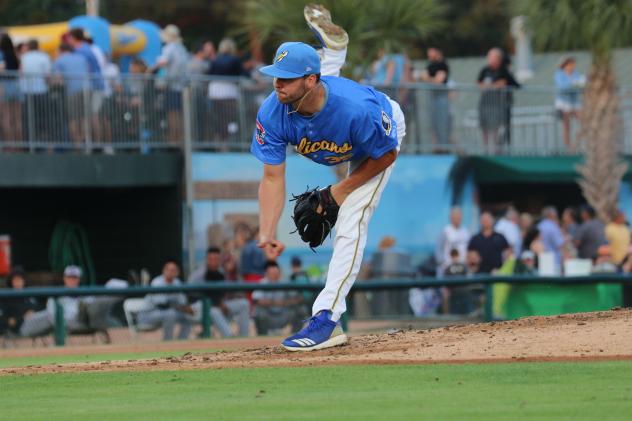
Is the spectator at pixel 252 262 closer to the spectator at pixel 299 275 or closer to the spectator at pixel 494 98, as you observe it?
the spectator at pixel 299 275

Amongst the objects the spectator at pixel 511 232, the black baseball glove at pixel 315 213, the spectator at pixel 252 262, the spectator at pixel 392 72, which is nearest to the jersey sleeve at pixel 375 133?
the black baseball glove at pixel 315 213

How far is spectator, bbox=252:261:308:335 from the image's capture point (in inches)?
630

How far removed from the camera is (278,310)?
53.0ft

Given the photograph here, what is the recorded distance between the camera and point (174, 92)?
20641 mm

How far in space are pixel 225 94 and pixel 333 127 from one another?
490 inches

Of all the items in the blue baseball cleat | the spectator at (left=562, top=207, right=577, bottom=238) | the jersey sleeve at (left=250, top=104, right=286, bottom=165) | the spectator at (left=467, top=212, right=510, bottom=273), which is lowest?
the blue baseball cleat

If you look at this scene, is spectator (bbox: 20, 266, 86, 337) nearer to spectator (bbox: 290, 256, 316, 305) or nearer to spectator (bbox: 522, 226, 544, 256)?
spectator (bbox: 290, 256, 316, 305)

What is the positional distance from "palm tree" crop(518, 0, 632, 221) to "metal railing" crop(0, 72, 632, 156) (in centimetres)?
88

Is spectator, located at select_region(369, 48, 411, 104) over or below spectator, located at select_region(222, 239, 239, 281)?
over

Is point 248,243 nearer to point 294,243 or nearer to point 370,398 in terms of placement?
point 294,243

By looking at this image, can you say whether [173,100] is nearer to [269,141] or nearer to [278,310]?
[278,310]

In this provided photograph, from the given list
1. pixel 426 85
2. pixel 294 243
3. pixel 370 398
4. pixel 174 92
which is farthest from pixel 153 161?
pixel 370 398

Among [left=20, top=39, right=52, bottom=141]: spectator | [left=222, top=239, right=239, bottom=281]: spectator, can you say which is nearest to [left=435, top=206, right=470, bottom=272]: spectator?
[left=222, top=239, right=239, bottom=281]: spectator

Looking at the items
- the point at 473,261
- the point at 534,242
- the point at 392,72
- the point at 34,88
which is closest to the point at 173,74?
the point at 34,88
